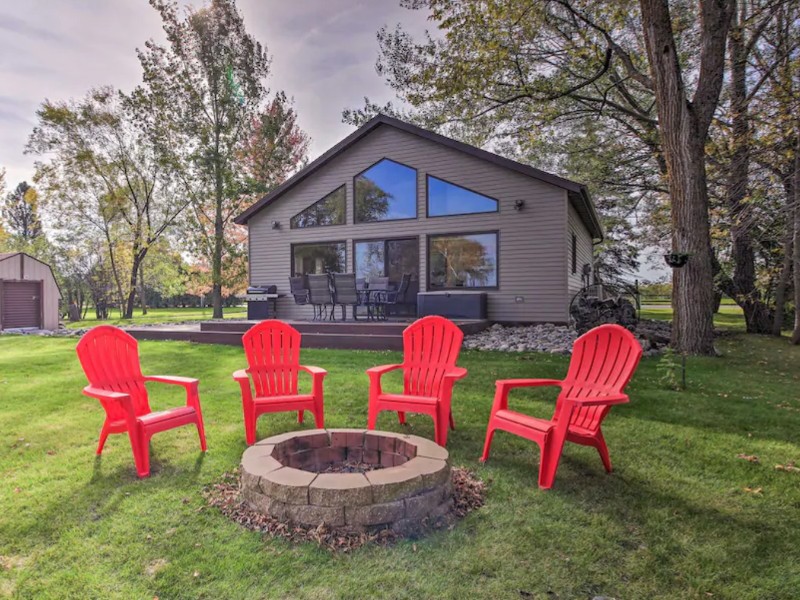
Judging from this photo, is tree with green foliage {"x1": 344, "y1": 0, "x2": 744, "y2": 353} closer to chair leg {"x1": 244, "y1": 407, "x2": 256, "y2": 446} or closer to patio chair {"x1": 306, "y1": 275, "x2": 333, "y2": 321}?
patio chair {"x1": 306, "y1": 275, "x2": 333, "y2": 321}

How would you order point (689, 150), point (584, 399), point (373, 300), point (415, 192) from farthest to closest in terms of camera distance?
point (415, 192)
point (373, 300)
point (689, 150)
point (584, 399)

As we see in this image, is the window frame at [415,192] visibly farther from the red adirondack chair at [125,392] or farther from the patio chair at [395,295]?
the red adirondack chair at [125,392]

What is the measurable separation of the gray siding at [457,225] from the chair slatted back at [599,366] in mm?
6548

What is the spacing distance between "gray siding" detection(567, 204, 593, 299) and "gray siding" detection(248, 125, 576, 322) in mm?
613

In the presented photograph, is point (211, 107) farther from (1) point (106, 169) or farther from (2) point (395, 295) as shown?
(2) point (395, 295)

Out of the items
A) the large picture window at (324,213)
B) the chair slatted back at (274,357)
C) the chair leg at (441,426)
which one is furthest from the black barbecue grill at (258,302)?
the chair leg at (441,426)

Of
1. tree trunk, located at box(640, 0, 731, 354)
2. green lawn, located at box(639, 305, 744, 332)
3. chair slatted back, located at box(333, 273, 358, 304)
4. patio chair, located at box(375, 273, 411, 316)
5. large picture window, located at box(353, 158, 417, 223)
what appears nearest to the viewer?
tree trunk, located at box(640, 0, 731, 354)

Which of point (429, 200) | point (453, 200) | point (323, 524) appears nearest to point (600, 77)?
point (453, 200)

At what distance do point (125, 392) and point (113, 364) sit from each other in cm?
24

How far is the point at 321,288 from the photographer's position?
9.45m

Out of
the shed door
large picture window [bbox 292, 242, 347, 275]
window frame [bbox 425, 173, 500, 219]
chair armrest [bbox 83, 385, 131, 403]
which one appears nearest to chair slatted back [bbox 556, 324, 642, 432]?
chair armrest [bbox 83, 385, 131, 403]

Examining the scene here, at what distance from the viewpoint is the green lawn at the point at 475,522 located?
6.08 ft

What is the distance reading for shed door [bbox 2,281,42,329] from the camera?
500 inches

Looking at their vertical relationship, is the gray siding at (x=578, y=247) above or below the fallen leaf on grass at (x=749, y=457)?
above
